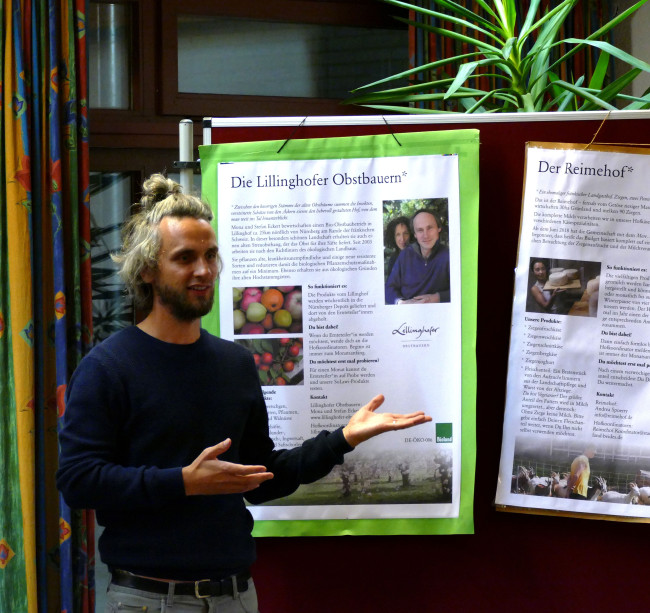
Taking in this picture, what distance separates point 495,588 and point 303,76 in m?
2.26

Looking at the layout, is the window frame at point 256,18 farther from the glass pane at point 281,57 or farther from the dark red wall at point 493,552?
A: the dark red wall at point 493,552

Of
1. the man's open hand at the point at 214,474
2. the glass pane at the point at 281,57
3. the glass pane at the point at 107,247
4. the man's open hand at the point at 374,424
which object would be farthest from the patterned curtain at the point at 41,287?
the man's open hand at the point at 214,474

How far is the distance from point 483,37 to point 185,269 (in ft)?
7.56

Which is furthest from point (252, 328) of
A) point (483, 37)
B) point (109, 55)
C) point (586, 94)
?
point (483, 37)

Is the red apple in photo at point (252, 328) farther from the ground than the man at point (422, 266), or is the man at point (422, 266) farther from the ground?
the man at point (422, 266)

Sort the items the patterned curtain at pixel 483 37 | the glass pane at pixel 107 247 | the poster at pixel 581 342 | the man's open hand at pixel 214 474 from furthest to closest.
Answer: the patterned curtain at pixel 483 37 < the glass pane at pixel 107 247 < the poster at pixel 581 342 < the man's open hand at pixel 214 474

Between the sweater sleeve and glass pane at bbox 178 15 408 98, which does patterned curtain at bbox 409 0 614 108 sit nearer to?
glass pane at bbox 178 15 408 98

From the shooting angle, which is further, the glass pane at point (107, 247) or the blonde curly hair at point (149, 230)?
the glass pane at point (107, 247)

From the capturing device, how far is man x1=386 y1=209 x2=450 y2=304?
213 centimetres

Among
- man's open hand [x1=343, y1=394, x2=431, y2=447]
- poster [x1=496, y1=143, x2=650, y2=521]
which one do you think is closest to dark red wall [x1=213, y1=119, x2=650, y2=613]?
poster [x1=496, y1=143, x2=650, y2=521]

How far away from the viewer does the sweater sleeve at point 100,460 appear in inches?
59.5

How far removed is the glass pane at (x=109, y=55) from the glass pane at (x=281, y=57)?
0.68ft

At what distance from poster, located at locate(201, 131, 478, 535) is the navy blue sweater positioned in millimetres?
415

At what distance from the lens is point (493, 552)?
7.04 feet
